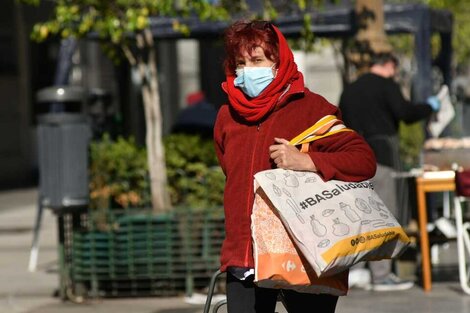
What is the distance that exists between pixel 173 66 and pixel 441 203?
18703 millimetres

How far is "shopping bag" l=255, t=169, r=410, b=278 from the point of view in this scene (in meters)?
4.28

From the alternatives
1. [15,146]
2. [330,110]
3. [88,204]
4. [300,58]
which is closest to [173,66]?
[15,146]

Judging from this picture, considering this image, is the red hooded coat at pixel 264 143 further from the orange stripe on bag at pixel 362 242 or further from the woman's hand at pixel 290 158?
the orange stripe on bag at pixel 362 242

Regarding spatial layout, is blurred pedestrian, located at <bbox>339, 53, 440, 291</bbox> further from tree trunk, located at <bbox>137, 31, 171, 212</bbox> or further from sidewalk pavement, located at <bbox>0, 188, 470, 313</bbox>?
tree trunk, located at <bbox>137, 31, 171, 212</bbox>

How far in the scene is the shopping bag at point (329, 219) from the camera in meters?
4.28

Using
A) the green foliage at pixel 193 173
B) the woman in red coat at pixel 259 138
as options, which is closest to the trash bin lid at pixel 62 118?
the green foliage at pixel 193 173

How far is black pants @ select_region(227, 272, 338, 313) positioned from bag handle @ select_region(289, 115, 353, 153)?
0.49 metres

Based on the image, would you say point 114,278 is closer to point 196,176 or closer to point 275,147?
point 196,176

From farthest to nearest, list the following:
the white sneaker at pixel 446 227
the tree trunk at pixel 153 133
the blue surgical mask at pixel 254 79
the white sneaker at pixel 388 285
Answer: the white sneaker at pixel 446 227 < the white sneaker at pixel 388 285 < the tree trunk at pixel 153 133 < the blue surgical mask at pixel 254 79

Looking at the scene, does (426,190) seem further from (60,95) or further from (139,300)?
(60,95)

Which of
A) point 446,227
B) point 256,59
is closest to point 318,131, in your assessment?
point 256,59

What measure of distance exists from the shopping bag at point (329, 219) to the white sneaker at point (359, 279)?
566 centimetres

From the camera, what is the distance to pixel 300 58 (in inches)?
618

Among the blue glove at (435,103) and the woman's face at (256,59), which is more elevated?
the woman's face at (256,59)
